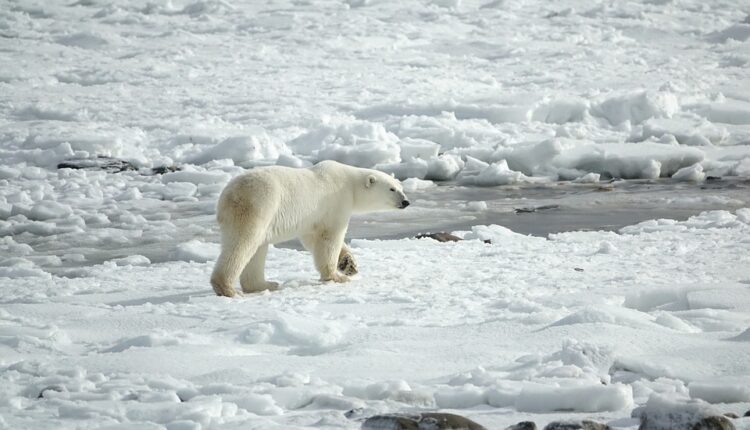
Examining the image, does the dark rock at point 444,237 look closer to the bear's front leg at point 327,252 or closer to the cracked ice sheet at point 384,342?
the cracked ice sheet at point 384,342

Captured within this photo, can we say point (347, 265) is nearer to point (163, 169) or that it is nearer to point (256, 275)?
point (256, 275)

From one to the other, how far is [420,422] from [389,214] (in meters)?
7.54

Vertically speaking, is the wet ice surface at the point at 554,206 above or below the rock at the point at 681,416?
below

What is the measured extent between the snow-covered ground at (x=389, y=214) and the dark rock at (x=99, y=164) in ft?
0.41

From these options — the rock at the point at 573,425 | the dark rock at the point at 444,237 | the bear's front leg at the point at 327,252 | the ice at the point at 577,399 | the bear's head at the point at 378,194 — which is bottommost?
the dark rock at the point at 444,237

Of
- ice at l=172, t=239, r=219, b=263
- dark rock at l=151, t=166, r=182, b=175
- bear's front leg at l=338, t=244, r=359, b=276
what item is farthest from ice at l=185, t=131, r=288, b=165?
bear's front leg at l=338, t=244, r=359, b=276

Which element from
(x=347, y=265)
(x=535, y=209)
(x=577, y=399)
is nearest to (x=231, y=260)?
(x=347, y=265)

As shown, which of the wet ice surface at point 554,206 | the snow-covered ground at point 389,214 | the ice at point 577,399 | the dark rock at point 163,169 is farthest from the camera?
the dark rock at point 163,169

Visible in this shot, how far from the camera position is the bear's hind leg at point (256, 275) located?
6078mm

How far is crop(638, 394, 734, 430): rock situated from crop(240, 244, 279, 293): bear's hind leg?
3.69 meters

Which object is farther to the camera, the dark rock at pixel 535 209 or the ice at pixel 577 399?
the dark rock at pixel 535 209

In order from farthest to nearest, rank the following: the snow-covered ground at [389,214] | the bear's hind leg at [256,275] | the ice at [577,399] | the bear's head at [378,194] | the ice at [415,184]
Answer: the ice at [415,184], the bear's head at [378,194], the bear's hind leg at [256,275], the snow-covered ground at [389,214], the ice at [577,399]

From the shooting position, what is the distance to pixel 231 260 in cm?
565

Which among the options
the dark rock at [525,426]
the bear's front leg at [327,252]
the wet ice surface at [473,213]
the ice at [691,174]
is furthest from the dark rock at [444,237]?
the ice at [691,174]
